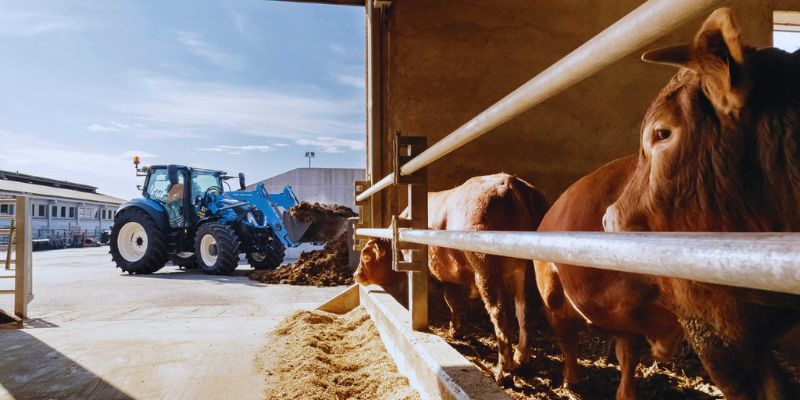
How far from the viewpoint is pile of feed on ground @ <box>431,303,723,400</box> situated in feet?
9.09

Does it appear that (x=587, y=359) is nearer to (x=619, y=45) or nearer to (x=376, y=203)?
(x=376, y=203)

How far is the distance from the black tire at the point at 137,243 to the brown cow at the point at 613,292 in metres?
10.00

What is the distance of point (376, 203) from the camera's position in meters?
5.07

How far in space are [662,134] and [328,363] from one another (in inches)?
87.0

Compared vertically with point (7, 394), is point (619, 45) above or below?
above

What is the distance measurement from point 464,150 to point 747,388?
12.5ft

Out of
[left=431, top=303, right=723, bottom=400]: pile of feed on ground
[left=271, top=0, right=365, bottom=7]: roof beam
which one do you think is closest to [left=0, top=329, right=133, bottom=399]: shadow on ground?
[left=431, top=303, right=723, bottom=400]: pile of feed on ground

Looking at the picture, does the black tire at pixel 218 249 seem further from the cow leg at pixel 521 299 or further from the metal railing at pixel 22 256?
the cow leg at pixel 521 299

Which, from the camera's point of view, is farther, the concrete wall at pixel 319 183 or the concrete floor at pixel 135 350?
the concrete wall at pixel 319 183

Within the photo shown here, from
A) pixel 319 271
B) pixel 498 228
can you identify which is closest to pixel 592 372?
pixel 498 228

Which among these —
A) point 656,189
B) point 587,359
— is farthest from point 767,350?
point 587,359

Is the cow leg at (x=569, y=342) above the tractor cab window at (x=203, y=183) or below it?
below

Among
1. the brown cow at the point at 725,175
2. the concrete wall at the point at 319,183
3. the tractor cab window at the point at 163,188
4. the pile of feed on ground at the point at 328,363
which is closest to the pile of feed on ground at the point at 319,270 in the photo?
the tractor cab window at the point at 163,188

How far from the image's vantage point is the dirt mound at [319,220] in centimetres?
1127
